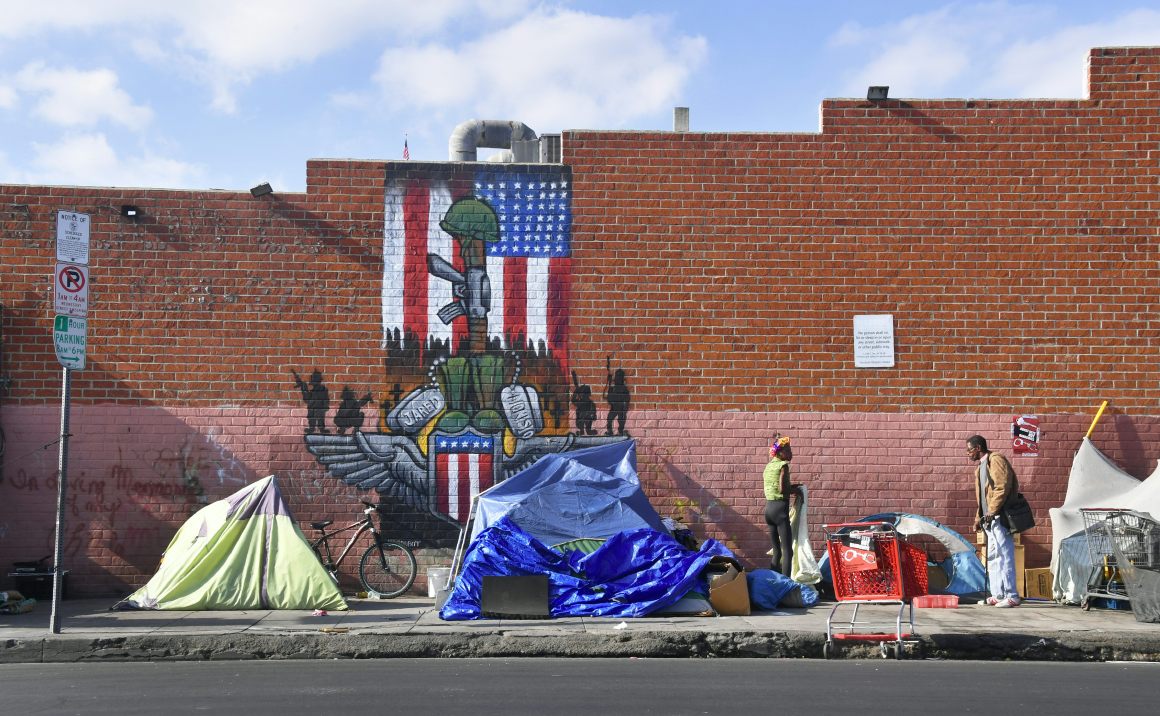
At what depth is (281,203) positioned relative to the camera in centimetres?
1341

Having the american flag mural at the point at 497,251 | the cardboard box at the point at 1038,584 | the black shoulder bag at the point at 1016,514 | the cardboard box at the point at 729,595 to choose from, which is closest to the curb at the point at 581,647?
the cardboard box at the point at 729,595

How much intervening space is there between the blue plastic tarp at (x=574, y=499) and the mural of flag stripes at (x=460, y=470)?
877mm

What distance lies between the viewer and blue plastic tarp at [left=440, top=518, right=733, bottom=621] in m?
10.9

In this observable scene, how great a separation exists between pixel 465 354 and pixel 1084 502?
24.6ft

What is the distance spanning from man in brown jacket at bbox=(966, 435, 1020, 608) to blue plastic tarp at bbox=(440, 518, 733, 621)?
3.33 meters

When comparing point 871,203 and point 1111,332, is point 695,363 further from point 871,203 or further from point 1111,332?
point 1111,332

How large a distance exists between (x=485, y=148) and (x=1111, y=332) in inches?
383

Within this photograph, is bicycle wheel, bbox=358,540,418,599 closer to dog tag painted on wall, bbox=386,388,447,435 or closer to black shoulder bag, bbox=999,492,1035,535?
dog tag painted on wall, bbox=386,388,447,435

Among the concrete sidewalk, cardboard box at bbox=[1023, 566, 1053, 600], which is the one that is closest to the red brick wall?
cardboard box at bbox=[1023, 566, 1053, 600]

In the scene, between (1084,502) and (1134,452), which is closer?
(1084,502)

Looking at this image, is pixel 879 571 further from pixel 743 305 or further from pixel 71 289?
pixel 71 289

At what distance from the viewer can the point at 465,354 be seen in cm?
1334

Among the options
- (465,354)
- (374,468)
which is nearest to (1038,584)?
(465,354)

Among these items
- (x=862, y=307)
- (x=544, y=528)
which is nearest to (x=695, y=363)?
(x=862, y=307)
